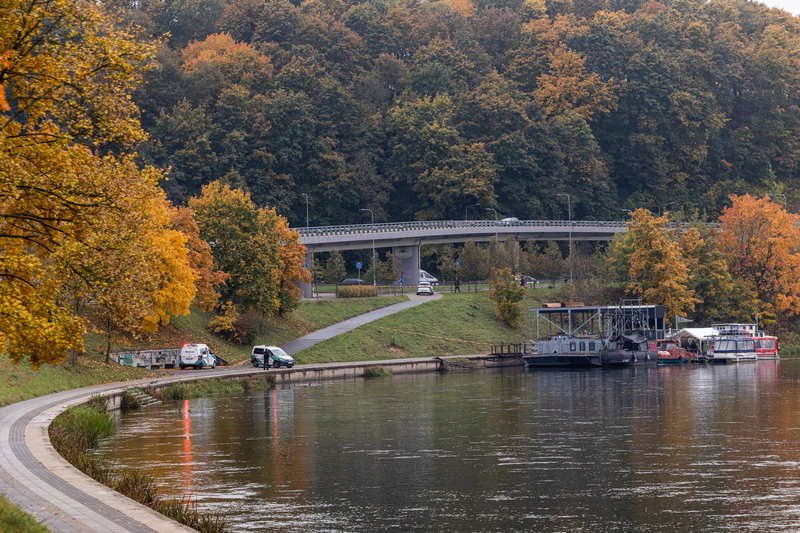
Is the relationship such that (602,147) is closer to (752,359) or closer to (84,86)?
(752,359)

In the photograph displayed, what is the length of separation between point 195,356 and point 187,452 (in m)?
32.1

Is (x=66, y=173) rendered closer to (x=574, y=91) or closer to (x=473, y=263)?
(x=473, y=263)

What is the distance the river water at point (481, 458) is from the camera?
900 inches

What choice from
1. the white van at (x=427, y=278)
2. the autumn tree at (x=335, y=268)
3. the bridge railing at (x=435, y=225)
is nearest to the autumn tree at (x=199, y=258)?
the bridge railing at (x=435, y=225)

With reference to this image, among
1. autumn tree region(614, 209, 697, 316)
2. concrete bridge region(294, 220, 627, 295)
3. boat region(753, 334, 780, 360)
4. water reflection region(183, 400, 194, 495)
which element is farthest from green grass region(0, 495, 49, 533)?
concrete bridge region(294, 220, 627, 295)

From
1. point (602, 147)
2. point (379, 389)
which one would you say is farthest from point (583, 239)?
point (379, 389)

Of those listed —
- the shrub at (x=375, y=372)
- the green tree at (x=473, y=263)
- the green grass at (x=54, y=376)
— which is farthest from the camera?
the green tree at (x=473, y=263)

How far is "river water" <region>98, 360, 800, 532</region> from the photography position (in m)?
22.9

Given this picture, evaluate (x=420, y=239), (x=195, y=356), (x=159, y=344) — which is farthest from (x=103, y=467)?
(x=420, y=239)

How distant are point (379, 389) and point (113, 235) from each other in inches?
1401

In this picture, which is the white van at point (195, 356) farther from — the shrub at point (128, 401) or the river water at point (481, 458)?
the shrub at point (128, 401)

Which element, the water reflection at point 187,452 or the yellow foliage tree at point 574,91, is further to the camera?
the yellow foliage tree at point 574,91

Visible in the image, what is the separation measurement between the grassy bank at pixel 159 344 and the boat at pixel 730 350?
31.0 m

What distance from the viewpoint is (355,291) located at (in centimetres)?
9938
